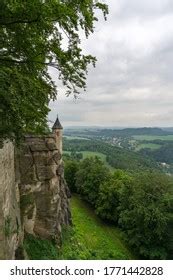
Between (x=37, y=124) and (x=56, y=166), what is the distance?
13873 millimetres

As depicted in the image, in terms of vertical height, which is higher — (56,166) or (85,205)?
(56,166)

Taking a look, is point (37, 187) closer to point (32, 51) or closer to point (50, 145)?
point (50, 145)

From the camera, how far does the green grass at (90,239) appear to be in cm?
2944

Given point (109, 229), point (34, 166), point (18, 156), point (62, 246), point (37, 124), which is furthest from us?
point (109, 229)

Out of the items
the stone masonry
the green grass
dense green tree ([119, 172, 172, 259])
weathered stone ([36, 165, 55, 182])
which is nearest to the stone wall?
the stone masonry

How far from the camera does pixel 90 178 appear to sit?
5547 cm

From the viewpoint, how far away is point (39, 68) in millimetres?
11250

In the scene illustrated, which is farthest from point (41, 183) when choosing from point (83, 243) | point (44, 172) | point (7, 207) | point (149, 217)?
point (149, 217)

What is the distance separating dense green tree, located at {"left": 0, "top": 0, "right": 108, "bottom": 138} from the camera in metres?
9.05

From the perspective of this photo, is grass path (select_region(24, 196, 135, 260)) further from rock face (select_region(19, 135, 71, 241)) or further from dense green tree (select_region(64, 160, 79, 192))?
dense green tree (select_region(64, 160, 79, 192))

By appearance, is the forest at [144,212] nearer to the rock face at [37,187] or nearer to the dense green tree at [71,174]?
the dense green tree at [71,174]

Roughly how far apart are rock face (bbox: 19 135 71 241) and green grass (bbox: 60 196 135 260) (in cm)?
235

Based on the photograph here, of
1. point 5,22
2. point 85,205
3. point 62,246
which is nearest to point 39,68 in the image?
point 5,22
